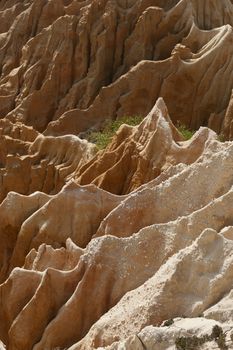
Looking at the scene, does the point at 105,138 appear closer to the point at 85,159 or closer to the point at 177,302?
the point at 85,159

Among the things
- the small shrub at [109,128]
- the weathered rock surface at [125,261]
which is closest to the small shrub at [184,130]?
the small shrub at [109,128]

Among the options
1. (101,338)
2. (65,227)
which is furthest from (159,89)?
(101,338)

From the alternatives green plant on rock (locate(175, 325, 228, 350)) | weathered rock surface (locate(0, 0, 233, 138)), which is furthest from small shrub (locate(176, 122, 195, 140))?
green plant on rock (locate(175, 325, 228, 350))

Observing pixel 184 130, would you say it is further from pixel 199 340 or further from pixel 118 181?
pixel 199 340

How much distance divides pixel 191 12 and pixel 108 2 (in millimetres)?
3814

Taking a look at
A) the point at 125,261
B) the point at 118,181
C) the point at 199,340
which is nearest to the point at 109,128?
the point at 118,181

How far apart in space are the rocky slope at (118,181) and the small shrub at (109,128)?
2.47 feet

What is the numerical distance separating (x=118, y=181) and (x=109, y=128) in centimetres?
1002

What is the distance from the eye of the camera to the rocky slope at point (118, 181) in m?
8.55

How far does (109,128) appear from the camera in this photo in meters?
26.6

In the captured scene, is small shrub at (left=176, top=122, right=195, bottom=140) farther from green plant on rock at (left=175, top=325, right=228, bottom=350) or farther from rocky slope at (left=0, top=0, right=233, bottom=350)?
green plant on rock at (left=175, top=325, right=228, bottom=350)

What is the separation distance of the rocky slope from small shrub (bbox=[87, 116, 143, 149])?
0.75m

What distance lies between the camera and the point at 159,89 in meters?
27.7

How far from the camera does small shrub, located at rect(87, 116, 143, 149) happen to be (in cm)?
2471
